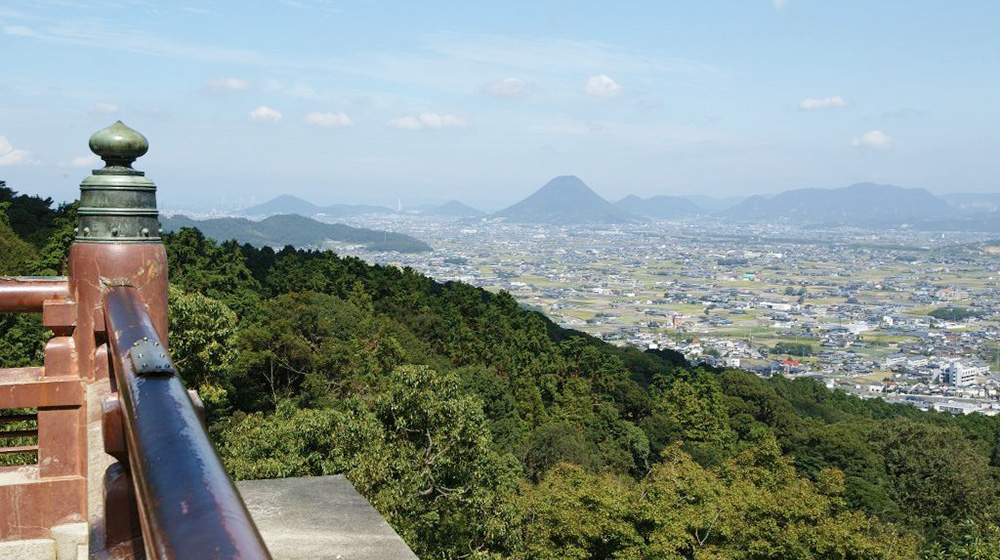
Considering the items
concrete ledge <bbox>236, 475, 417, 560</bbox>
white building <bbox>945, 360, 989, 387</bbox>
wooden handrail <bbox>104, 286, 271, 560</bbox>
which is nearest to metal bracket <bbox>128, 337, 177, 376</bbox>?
wooden handrail <bbox>104, 286, 271, 560</bbox>

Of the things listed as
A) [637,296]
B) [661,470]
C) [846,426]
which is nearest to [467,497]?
[661,470]

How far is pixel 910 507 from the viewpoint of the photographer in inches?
1119

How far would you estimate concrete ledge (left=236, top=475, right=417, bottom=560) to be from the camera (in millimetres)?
3262

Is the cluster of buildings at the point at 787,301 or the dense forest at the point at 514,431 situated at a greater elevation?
the dense forest at the point at 514,431

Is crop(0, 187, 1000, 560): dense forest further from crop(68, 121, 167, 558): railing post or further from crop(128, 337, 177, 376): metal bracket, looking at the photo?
crop(128, 337, 177, 376): metal bracket

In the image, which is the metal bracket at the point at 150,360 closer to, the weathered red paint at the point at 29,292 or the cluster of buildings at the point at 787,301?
the weathered red paint at the point at 29,292

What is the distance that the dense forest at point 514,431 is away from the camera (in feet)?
42.1

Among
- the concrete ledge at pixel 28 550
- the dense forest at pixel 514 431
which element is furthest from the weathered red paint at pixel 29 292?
the dense forest at pixel 514 431

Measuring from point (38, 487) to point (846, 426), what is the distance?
113ft

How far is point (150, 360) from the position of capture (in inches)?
53.6

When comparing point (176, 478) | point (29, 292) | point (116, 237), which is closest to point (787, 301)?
point (29, 292)

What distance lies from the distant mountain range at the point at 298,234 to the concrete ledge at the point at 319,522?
12679 centimetres

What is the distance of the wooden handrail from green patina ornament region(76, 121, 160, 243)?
57.1 inches

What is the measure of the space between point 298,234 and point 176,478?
15903 centimetres
